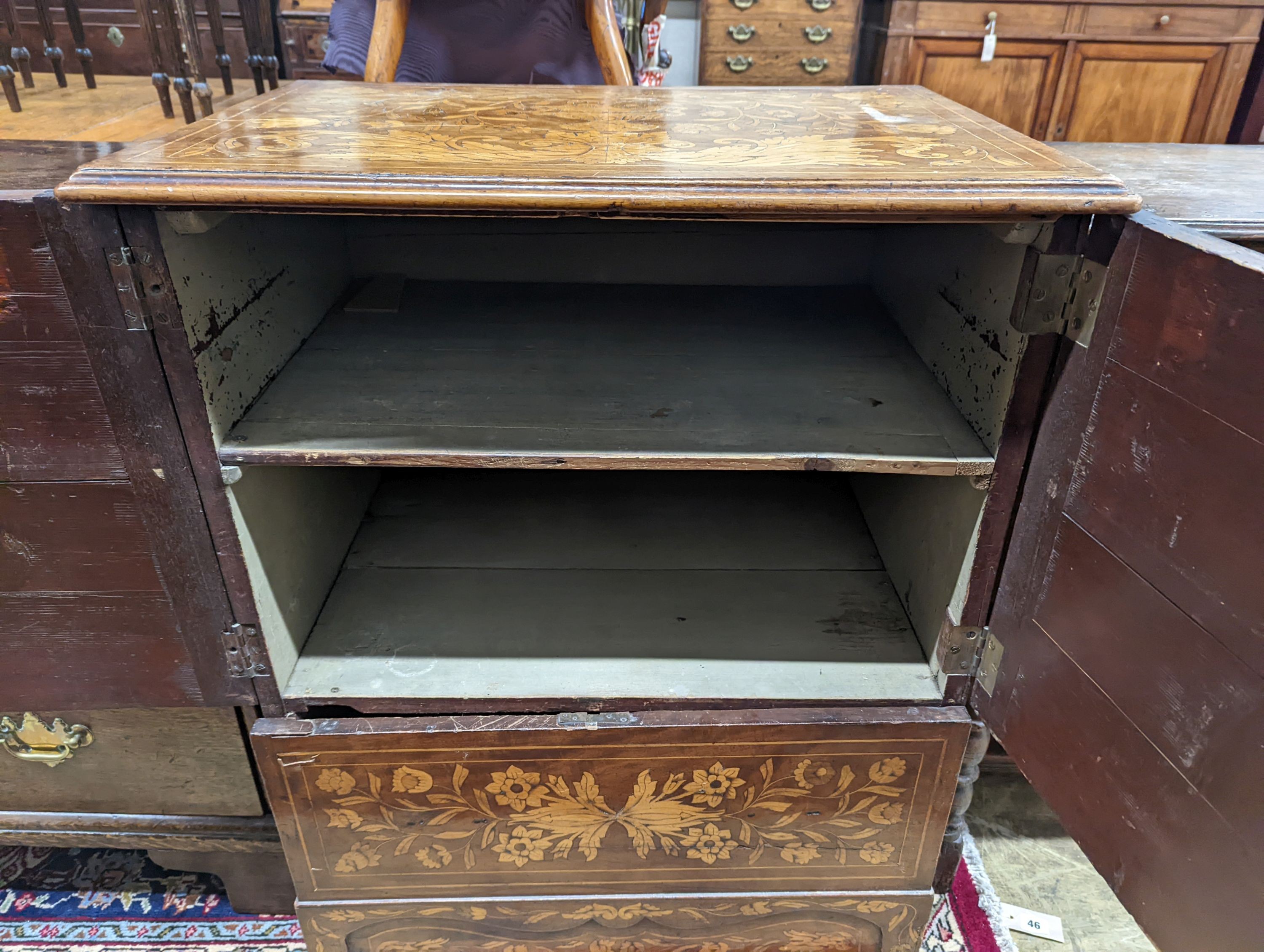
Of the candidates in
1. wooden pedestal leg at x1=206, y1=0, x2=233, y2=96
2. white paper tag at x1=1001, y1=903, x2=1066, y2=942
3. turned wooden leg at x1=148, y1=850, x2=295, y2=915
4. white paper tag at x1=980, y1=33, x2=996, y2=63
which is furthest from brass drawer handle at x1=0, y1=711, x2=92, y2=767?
white paper tag at x1=980, y1=33, x2=996, y2=63

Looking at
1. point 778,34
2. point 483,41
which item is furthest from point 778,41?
point 483,41

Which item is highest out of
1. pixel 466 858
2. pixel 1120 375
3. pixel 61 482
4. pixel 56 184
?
Result: pixel 56 184

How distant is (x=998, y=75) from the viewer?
2773mm

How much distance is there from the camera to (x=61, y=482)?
2.48 ft

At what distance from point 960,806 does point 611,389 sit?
2.23 feet

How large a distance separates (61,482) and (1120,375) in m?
0.93

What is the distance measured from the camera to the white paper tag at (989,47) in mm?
2680

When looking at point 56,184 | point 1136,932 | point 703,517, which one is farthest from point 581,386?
point 1136,932

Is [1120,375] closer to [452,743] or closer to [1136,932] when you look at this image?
[452,743]

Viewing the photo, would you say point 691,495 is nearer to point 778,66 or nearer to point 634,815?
point 634,815

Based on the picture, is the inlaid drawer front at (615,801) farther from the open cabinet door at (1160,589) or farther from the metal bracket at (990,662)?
the open cabinet door at (1160,589)

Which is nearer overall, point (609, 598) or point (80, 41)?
point (609, 598)

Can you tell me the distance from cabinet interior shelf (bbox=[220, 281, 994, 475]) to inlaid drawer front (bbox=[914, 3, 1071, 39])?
204cm

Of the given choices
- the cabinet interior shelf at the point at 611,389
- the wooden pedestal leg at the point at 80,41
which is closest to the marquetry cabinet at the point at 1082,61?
the cabinet interior shelf at the point at 611,389
